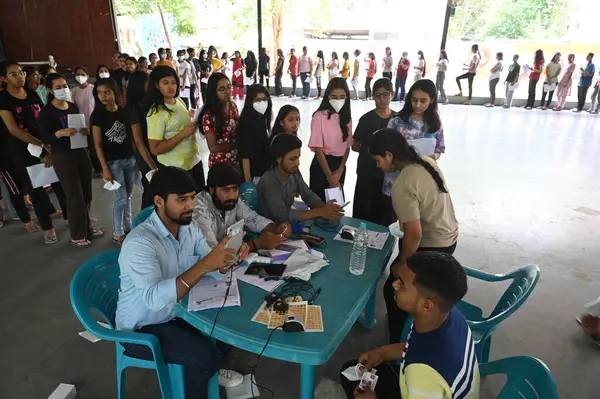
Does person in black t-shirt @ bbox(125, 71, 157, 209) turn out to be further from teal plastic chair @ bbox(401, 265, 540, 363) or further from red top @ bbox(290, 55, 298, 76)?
red top @ bbox(290, 55, 298, 76)

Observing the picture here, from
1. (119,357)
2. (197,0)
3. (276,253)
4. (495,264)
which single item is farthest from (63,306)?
(197,0)

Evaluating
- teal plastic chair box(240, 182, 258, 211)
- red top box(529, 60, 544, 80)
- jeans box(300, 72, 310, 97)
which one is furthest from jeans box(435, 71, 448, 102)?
teal plastic chair box(240, 182, 258, 211)

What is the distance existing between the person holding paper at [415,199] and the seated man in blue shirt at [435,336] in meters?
0.53

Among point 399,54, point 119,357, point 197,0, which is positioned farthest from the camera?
point 197,0

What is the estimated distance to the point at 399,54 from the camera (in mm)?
12875

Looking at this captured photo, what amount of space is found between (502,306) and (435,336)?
107 centimetres

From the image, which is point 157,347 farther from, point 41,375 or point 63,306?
point 63,306

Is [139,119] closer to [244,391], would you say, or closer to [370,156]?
[370,156]

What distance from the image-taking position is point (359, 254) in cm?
217

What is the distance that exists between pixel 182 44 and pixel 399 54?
7378mm

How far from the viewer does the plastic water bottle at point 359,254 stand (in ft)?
6.88

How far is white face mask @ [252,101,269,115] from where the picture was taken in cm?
334

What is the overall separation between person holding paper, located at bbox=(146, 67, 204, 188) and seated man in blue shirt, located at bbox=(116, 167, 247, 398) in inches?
55.7

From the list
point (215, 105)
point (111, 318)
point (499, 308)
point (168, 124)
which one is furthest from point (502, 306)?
point (168, 124)
